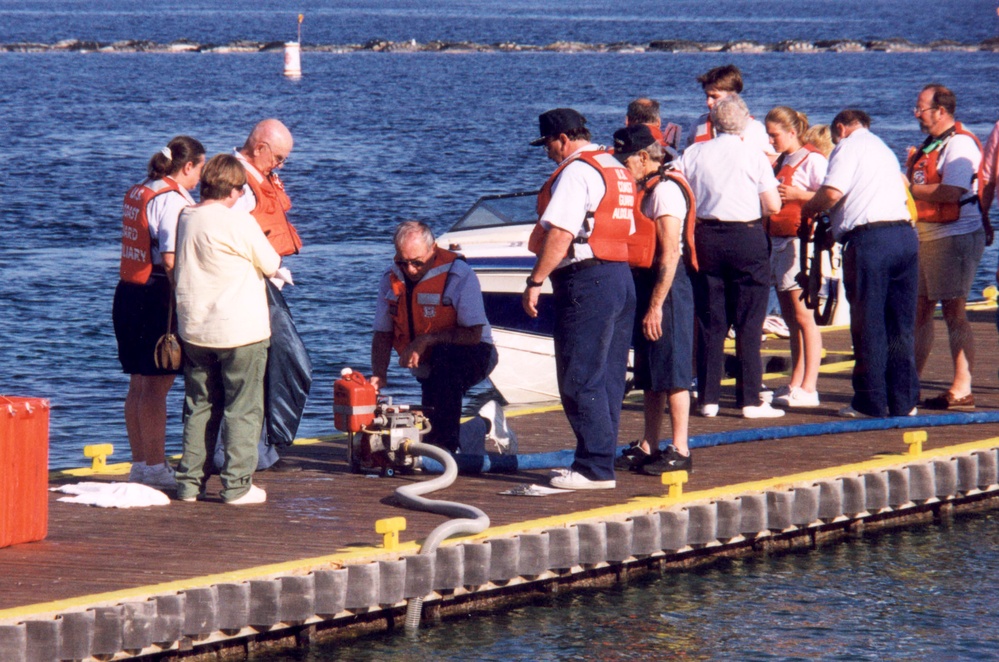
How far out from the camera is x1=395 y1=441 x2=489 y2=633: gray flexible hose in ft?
20.7

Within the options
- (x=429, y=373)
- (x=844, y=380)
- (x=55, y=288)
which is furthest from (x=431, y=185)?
(x=429, y=373)

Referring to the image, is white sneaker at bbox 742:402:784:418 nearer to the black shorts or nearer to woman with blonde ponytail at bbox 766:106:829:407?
woman with blonde ponytail at bbox 766:106:829:407

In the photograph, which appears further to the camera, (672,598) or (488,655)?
(672,598)

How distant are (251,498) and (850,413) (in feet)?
12.4

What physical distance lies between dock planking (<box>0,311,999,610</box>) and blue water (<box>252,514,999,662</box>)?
426 mm

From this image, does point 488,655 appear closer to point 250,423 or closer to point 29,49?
point 250,423

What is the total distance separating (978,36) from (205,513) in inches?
4698

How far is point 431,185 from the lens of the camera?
109ft

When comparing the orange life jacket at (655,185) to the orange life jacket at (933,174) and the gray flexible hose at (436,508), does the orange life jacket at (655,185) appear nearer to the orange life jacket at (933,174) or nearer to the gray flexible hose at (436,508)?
the gray flexible hose at (436,508)

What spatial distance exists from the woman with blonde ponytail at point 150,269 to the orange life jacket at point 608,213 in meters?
1.60

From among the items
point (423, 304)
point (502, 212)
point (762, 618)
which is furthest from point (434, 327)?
point (502, 212)

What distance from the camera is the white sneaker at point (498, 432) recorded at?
802 centimetres

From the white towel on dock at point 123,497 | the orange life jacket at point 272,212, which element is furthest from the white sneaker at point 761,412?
the white towel on dock at point 123,497

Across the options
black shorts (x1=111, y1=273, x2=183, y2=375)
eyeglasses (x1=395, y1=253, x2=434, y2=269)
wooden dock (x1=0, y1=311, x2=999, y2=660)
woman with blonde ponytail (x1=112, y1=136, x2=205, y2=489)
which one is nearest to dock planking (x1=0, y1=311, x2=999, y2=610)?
wooden dock (x1=0, y1=311, x2=999, y2=660)
